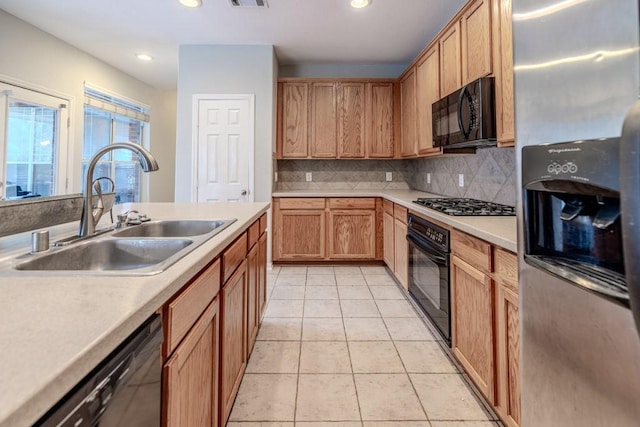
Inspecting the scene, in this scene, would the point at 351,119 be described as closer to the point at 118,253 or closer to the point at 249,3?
the point at 249,3

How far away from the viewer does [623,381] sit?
0.70m

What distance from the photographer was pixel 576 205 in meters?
0.85

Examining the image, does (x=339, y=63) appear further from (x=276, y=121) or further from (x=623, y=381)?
(x=623, y=381)

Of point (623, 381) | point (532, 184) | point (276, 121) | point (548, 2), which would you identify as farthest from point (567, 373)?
point (276, 121)

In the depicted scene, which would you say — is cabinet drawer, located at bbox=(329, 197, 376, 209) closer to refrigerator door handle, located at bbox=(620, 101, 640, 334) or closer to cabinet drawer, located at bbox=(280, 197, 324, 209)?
cabinet drawer, located at bbox=(280, 197, 324, 209)

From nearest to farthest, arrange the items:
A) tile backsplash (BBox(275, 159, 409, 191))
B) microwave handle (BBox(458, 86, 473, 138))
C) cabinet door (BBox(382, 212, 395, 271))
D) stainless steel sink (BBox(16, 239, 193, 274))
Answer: stainless steel sink (BBox(16, 239, 193, 274)) < microwave handle (BBox(458, 86, 473, 138)) < cabinet door (BBox(382, 212, 395, 271)) < tile backsplash (BBox(275, 159, 409, 191))

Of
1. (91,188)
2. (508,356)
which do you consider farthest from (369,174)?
(91,188)

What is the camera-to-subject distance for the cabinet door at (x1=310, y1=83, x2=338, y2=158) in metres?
4.12

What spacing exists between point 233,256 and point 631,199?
1.26m

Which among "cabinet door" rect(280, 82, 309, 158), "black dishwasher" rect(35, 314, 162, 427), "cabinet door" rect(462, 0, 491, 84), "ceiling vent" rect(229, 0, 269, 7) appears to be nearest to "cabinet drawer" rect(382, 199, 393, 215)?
"cabinet door" rect(280, 82, 309, 158)

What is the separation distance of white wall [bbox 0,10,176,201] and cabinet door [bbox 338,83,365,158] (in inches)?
128

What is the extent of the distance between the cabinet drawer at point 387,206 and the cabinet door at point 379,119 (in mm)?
766

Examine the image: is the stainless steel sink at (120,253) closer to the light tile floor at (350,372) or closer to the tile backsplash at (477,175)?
the light tile floor at (350,372)

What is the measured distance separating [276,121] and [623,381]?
388 cm
